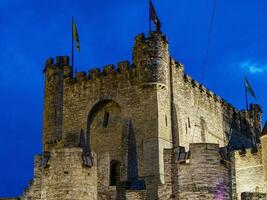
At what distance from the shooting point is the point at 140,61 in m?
41.6

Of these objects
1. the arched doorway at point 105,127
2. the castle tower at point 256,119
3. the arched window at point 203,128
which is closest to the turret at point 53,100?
the arched doorway at point 105,127

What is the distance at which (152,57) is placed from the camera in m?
41.3

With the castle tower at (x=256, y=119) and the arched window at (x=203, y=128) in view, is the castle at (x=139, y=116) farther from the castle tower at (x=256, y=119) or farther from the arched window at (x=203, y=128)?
the castle tower at (x=256, y=119)

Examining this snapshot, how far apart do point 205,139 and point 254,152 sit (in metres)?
4.26

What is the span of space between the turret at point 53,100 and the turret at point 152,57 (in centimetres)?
610

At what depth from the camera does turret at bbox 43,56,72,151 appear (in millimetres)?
44156

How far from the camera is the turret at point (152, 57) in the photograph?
4097cm

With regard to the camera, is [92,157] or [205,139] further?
[205,139]

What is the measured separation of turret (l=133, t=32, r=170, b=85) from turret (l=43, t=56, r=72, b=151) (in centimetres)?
610

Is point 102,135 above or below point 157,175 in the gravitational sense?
above

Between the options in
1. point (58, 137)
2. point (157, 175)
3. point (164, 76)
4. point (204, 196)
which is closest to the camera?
point (204, 196)

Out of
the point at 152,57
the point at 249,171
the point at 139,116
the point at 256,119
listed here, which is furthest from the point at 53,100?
the point at 256,119

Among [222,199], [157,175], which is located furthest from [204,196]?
[157,175]

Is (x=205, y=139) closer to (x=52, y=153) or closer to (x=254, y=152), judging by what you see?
(x=254, y=152)
